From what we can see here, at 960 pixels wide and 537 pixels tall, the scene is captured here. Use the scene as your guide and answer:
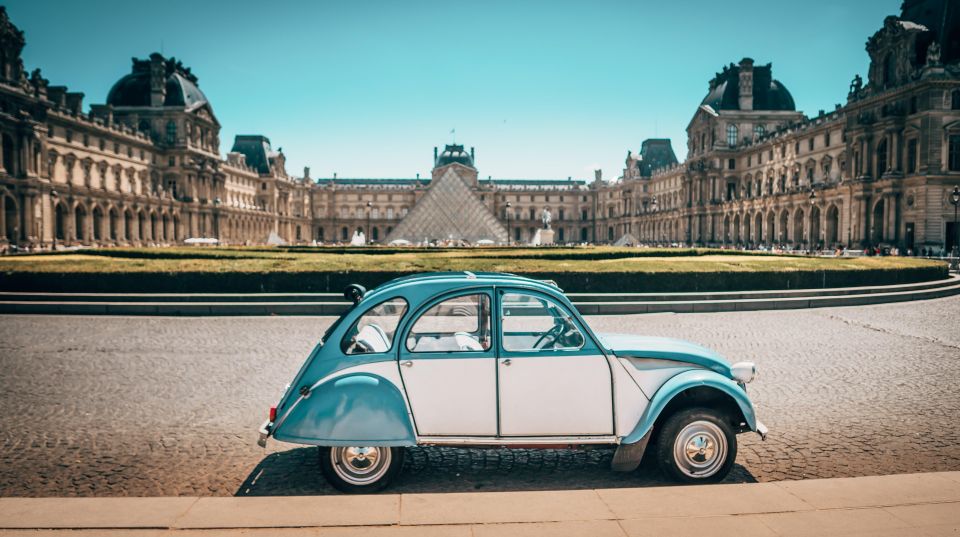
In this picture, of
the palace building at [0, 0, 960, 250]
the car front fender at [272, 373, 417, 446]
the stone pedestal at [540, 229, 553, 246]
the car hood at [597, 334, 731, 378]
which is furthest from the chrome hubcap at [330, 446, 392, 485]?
the stone pedestal at [540, 229, 553, 246]

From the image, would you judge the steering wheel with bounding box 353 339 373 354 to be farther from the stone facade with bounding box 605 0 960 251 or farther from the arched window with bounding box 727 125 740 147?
the arched window with bounding box 727 125 740 147

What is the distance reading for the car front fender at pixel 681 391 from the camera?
3.91m

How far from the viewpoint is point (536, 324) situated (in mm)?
4184

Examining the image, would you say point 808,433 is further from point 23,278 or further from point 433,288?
point 23,278

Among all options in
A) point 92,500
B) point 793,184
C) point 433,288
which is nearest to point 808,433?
point 433,288

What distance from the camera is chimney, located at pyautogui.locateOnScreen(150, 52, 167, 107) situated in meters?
65.1

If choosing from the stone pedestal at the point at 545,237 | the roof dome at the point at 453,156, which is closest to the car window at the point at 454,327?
the stone pedestal at the point at 545,237

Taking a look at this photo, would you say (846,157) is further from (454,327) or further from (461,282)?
(461,282)

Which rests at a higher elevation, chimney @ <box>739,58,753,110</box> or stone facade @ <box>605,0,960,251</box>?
chimney @ <box>739,58,753,110</box>

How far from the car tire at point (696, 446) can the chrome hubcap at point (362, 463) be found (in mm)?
1799

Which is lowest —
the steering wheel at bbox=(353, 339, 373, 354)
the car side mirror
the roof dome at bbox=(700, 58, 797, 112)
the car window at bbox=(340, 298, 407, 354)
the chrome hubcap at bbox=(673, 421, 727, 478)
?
the chrome hubcap at bbox=(673, 421, 727, 478)

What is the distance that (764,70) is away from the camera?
6850cm

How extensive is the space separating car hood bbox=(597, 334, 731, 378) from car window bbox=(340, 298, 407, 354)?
1.39 metres

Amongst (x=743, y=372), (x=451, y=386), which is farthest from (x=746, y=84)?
(x=451, y=386)
